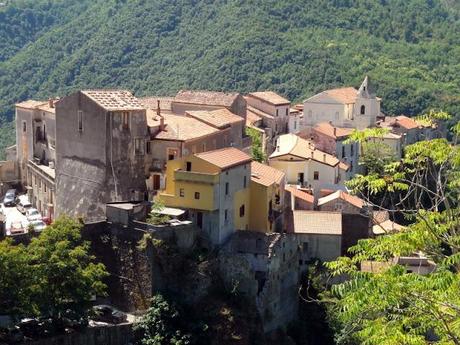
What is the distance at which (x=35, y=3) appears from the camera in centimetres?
14012

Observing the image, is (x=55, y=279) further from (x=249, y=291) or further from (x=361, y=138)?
(x=361, y=138)

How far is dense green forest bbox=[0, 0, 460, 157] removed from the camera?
102 meters

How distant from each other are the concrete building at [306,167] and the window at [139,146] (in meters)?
15.7

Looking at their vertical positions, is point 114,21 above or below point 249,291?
above

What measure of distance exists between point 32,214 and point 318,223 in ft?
48.9

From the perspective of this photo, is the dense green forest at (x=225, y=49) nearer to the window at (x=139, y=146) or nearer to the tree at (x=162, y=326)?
the window at (x=139, y=146)

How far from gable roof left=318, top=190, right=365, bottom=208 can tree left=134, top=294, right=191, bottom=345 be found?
1641 cm

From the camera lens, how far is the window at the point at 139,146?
42319 mm

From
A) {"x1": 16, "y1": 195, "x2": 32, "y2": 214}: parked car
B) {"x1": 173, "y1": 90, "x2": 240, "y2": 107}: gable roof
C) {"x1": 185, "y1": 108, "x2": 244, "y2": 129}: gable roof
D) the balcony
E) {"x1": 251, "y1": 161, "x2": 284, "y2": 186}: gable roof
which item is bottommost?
{"x1": 16, "y1": 195, "x2": 32, "y2": 214}: parked car

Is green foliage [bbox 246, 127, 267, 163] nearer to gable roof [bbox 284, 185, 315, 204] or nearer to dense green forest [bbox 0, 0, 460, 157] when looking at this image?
gable roof [bbox 284, 185, 315, 204]

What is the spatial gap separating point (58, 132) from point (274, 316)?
45.5 ft

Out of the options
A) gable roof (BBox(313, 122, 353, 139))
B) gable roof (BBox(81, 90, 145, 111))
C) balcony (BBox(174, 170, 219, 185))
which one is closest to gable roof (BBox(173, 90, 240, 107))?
gable roof (BBox(81, 90, 145, 111))

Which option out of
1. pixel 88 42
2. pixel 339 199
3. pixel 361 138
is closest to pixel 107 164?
pixel 339 199

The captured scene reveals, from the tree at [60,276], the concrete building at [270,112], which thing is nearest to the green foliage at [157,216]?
the tree at [60,276]
